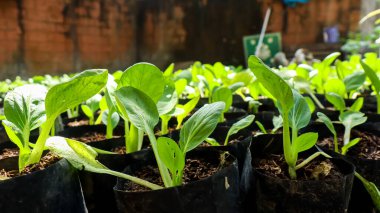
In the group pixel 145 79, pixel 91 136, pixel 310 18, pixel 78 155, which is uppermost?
pixel 310 18

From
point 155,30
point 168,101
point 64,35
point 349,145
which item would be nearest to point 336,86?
point 349,145

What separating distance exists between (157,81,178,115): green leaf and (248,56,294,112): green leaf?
182mm

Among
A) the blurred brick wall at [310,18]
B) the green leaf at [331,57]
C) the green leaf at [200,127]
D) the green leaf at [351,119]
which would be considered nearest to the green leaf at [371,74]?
the green leaf at [351,119]

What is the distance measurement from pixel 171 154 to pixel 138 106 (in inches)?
3.4

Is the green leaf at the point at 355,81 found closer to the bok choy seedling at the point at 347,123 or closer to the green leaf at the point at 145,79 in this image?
the bok choy seedling at the point at 347,123

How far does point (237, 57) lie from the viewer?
6.44 meters

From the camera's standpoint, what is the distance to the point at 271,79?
47 centimetres

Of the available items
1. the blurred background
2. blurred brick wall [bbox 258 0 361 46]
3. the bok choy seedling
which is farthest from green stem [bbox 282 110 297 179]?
blurred brick wall [bbox 258 0 361 46]

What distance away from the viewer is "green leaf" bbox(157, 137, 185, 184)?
1.59ft

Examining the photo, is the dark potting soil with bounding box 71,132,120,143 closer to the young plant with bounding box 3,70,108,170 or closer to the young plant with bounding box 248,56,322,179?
the young plant with bounding box 3,70,108,170

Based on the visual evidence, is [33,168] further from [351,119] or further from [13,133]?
[351,119]

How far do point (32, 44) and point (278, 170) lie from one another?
447 cm

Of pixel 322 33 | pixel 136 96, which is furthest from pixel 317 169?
pixel 322 33

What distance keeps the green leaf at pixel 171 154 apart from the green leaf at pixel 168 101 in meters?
0.11
